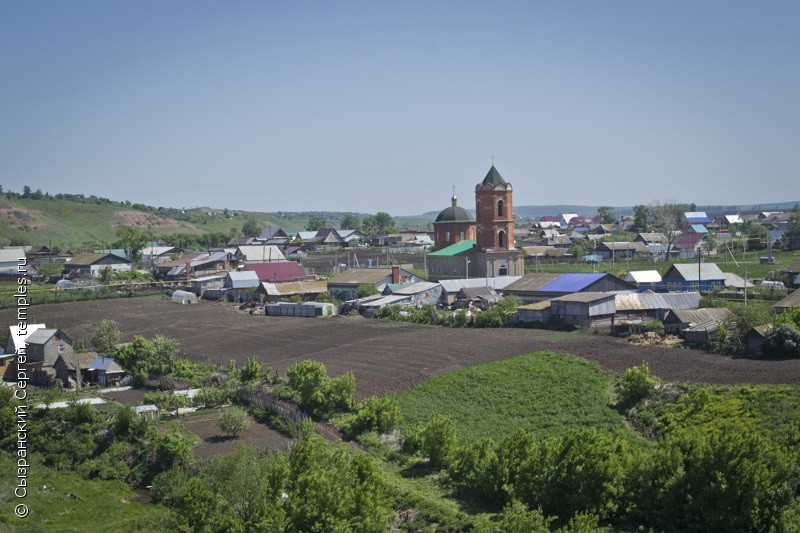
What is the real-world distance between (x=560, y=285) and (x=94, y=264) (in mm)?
44528

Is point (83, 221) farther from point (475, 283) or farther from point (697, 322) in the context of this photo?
point (697, 322)

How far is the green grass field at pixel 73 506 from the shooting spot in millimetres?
19234

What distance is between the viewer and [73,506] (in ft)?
67.6

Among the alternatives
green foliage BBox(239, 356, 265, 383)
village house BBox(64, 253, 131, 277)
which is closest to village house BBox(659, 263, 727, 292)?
green foliage BBox(239, 356, 265, 383)

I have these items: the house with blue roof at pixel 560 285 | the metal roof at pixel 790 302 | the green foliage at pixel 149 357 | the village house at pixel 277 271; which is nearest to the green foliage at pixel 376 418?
the green foliage at pixel 149 357

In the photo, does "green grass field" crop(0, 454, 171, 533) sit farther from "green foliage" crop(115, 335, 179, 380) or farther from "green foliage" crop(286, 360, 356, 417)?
"green foliage" crop(115, 335, 179, 380)

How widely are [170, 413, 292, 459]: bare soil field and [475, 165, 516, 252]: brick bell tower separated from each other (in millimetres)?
27902

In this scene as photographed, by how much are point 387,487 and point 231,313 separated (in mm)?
32437

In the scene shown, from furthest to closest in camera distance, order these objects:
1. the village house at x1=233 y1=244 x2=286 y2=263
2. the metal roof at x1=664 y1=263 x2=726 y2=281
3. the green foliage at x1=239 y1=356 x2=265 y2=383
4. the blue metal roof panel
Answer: the village house at x1=233 y1=244 x2=286 y2=263 < the metal roof at x1=664 y1=263 x2=726 y2=281 < the blue metal roof panel < the green foliage at x1=239 y1=356 x2=265 y2=383

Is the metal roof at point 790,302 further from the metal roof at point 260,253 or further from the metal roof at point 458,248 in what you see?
the metal roof at point 260,253

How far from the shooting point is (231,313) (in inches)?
1943

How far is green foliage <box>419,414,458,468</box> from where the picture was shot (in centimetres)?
2106

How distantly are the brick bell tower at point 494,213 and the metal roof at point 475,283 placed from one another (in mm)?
3365

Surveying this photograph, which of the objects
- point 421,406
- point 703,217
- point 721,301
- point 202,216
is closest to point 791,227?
point 721,301
